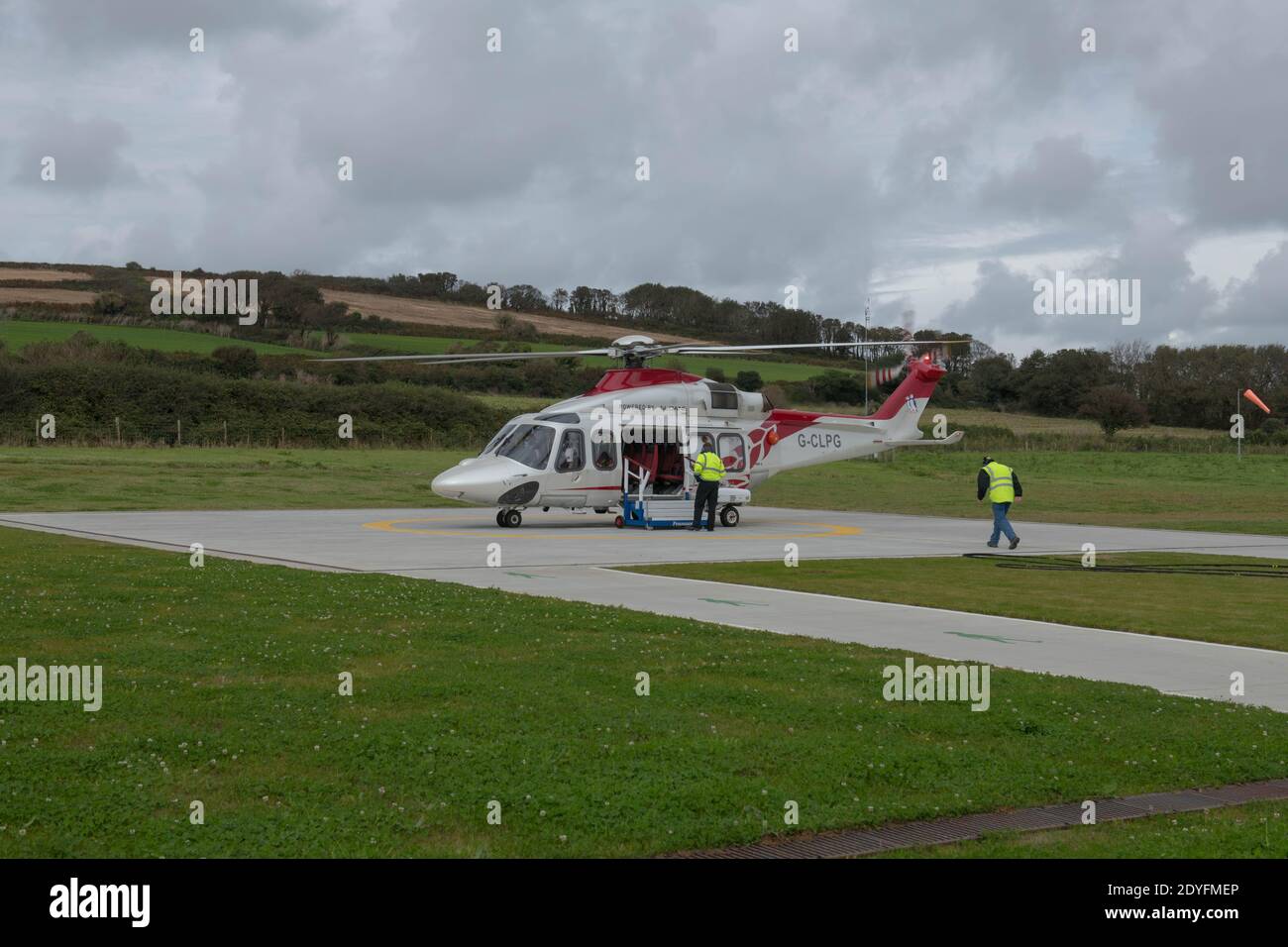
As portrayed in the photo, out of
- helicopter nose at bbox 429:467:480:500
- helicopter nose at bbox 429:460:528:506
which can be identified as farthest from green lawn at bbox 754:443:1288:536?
helicopter nose at bbox 429:467:480:500

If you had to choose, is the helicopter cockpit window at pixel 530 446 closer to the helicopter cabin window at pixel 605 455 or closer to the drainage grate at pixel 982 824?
the helicopter cabin window at pixel 605 455

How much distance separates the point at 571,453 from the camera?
27.7 metres

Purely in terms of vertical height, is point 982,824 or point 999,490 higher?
point 999,490

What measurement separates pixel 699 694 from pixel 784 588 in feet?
26.5

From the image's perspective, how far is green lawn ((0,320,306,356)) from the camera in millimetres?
67750

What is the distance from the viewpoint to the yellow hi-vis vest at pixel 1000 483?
23.5 meters

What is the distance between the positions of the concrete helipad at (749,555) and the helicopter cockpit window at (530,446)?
1515mm

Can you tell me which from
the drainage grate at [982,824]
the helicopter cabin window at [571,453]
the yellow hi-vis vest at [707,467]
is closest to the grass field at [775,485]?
the yellow hi-vis vest at [707,467]

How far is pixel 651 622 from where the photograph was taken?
12602mm

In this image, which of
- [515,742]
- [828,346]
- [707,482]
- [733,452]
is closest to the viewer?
[515,742]

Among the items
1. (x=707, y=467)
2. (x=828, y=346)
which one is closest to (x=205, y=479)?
(x=707, y=467)

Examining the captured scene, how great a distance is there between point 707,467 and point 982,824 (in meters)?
21.2

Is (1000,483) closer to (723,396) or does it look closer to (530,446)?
(723,396)

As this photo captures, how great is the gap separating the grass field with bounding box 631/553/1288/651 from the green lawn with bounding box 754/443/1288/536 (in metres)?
9.42
